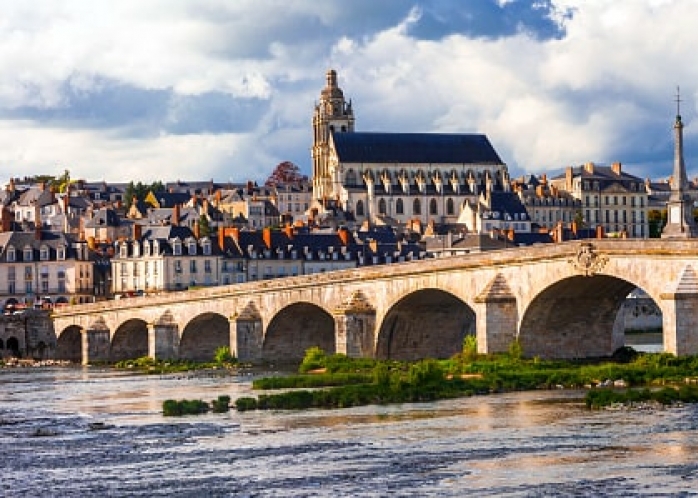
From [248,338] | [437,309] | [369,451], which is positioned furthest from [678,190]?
[369,451]

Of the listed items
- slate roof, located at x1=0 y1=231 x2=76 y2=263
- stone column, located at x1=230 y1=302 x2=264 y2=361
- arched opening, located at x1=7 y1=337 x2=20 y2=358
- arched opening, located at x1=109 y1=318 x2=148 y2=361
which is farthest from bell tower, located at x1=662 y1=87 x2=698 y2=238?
slate roof, located at x1=0 y1=231 x2=76 y2=263

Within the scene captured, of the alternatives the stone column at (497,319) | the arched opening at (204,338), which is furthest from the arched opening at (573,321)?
the arched opening at (204,338)

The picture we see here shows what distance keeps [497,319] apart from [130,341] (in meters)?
45.1

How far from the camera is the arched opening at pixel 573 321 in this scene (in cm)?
6378

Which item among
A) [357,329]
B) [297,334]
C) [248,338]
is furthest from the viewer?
[297,334]

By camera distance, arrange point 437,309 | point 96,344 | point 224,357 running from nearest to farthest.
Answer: point 437,309
point 224,357
point 96,344

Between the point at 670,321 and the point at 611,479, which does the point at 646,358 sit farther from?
the point at 611,479

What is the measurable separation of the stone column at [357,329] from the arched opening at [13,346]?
42.6 metres

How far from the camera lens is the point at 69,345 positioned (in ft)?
372

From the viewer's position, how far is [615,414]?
46.0 metres

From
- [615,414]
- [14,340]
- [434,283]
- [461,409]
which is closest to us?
[615,414]

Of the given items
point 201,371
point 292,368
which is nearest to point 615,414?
point 292,368

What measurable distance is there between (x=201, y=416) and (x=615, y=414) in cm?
1321

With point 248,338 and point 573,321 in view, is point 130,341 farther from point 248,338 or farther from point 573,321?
point 573,321
